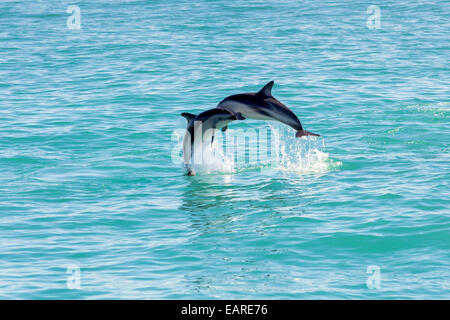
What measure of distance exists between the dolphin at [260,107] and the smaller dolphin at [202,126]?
262 millimetres

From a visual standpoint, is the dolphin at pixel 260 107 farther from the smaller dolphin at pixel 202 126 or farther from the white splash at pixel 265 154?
the white splash at pixel 265 154

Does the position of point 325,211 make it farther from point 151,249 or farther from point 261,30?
point 261,30

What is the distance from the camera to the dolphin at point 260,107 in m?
17.7

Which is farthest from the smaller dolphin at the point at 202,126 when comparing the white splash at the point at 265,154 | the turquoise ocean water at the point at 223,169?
the turquoise ocean water at the point at 223,169

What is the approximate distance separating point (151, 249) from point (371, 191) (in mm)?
5562

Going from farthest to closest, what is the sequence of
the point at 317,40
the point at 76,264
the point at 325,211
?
1. the point at 317,40
2. the point at 325,211
3. the point at 76,264

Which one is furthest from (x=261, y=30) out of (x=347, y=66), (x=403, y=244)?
(x=403, y=244)

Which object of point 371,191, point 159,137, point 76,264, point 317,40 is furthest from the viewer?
point 317,40

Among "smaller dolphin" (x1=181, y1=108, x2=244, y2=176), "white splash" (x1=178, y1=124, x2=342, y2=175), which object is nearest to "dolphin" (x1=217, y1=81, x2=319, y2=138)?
"smaller dolphin" (x1=181, y1=108, x2=244, y2=176)

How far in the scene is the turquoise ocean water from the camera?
1327 centimetres

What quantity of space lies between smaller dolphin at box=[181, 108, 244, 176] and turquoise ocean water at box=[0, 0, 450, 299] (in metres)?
0.76
